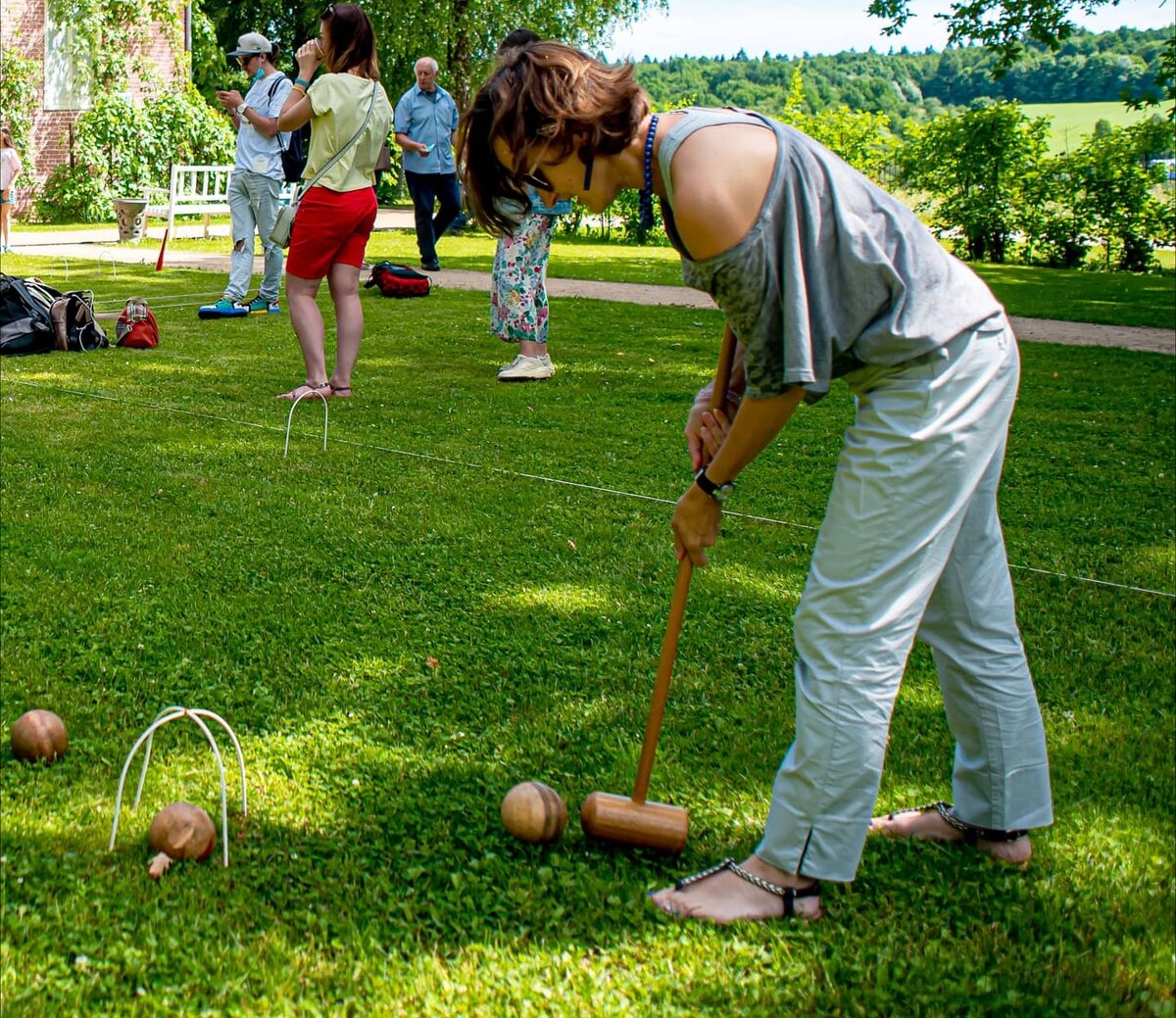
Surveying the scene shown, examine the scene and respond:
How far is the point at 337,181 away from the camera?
6.48m

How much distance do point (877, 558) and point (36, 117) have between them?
21.4 m

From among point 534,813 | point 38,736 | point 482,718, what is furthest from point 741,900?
point 38,736

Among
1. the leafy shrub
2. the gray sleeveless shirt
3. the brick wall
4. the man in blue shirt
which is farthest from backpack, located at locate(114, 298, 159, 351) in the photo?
the brick wall

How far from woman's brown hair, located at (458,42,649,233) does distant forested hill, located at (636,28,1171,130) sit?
29.0m

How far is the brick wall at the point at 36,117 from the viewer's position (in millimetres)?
20312

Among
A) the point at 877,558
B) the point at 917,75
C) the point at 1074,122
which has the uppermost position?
the point at 917,75

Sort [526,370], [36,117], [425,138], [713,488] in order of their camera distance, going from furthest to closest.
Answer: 1. [36,117]
2. [425,138]
3. [526,370]
4. [713,488]

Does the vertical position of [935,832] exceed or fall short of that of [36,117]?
it falls short

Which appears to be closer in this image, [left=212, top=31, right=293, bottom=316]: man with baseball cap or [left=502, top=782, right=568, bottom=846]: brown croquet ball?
[left=502, top=782, right=568, bottom=846]: brown croquet ball

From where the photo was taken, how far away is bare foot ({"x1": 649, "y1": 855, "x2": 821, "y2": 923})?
242 cm

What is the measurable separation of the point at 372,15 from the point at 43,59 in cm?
592

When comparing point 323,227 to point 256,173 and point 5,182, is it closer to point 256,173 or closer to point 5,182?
point 256,173

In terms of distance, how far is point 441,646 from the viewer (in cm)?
366

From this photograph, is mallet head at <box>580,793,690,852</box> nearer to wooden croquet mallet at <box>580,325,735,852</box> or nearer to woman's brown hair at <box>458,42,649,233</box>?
wooden croquet mallet at <box>580,325,735,852</box>
